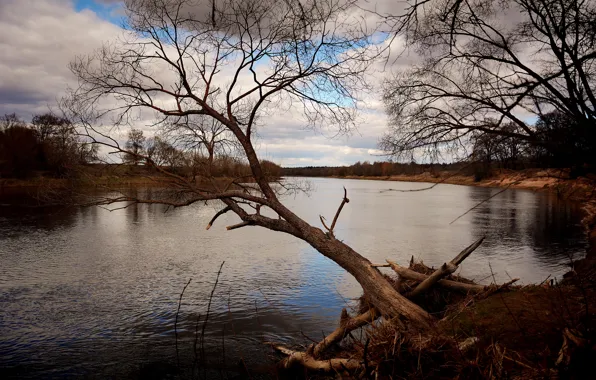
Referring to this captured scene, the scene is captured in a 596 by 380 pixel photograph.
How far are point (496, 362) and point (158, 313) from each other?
316 inches

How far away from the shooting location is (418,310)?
22.8ft

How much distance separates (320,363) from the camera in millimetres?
6105

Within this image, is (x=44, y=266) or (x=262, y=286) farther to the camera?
(x=44, y=266)

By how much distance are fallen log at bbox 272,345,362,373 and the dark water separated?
0.40m

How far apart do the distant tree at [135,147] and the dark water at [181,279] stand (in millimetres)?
3388

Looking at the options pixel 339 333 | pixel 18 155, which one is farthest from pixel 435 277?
pixel 18 155

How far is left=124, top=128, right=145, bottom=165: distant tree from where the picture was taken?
331 inches

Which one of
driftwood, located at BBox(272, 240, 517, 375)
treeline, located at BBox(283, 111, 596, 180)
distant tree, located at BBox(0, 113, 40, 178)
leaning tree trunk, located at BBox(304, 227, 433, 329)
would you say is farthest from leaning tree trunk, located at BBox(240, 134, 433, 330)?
distant tree, located at BBox(0, 113, 40, 178)

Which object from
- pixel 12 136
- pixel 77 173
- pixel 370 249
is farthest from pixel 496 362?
pixel 12 136

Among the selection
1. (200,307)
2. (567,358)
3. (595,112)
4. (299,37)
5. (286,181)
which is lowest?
(200,307)

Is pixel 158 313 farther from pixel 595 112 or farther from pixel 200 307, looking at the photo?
pixel 595 112

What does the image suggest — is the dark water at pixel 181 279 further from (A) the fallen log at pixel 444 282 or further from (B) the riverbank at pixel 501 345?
(A) the fallen log at pixel 444 282

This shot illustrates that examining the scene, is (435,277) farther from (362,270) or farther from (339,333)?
(339,333)

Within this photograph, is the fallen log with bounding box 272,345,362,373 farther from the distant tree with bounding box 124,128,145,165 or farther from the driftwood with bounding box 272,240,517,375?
the distant tree with bounding box 124,128,145,165
